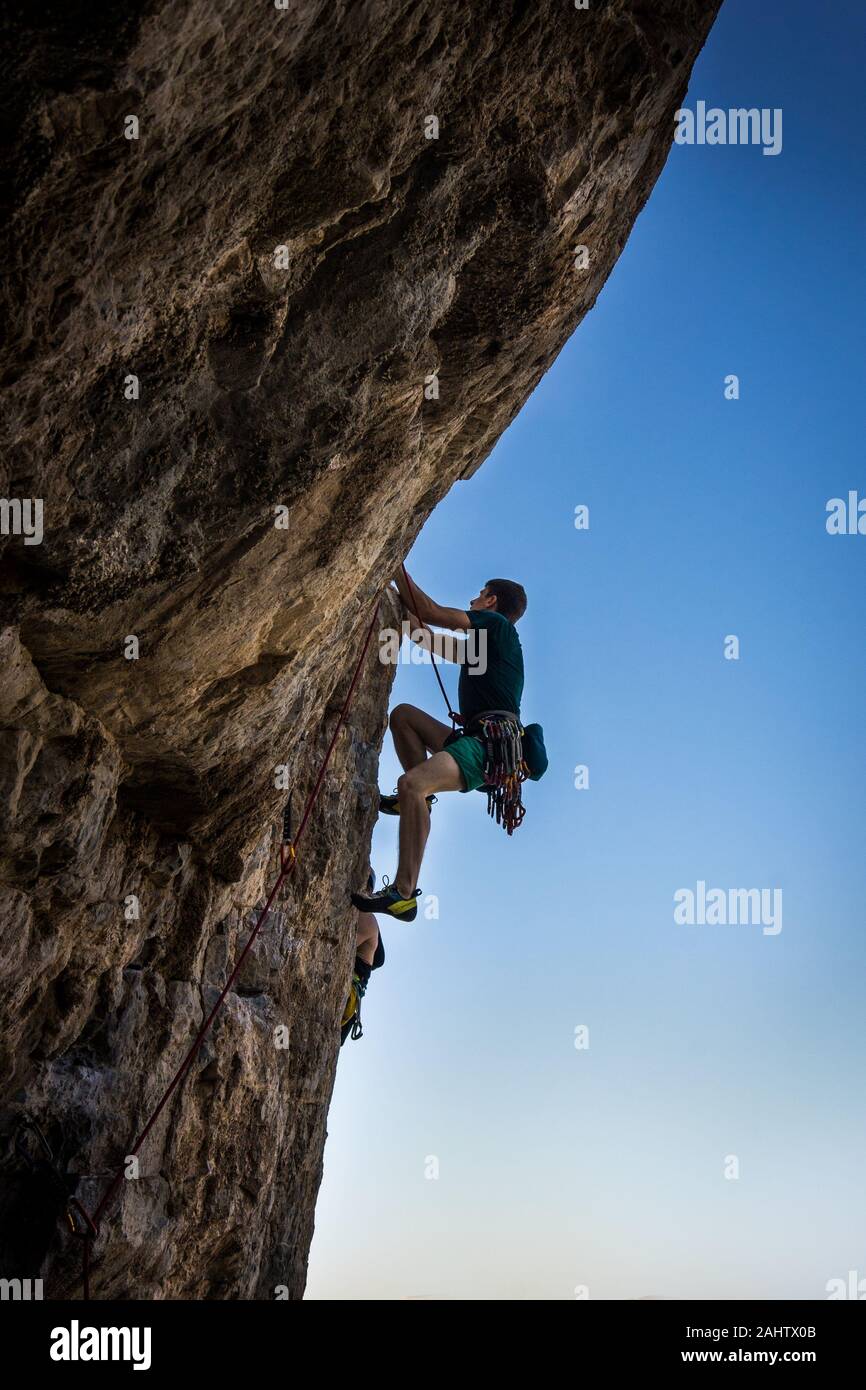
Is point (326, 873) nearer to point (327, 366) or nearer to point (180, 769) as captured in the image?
point (180, 769)

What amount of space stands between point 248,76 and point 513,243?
6.36 feet

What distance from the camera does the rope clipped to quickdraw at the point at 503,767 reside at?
25.3 ft

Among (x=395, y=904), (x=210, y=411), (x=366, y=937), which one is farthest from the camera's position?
(x=366, y=937)

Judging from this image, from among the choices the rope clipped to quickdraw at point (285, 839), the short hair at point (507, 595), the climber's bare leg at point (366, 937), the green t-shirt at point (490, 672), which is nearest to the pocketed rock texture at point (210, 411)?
the rope clipped to quickdraw at point (285, 839)

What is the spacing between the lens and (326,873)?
327 inches

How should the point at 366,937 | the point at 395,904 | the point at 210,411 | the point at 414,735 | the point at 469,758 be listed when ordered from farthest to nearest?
the point at 366,937
the point at 414,735
the point at 469,758
the point at 395,904
the point at 210,411

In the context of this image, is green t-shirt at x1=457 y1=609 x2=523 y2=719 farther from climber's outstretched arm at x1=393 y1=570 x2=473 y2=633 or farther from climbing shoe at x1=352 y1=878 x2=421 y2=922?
climbing shoe at x1=352 y1=878 x2=421 y2=922

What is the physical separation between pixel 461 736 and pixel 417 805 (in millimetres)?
748

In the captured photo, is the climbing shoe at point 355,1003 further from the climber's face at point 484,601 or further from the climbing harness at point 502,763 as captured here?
the climber's face at point 484,601

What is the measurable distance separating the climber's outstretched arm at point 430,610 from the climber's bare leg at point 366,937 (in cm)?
261

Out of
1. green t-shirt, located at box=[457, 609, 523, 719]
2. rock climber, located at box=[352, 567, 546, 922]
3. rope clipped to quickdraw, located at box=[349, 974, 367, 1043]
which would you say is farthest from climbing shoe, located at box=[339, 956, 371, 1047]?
green t-shirt, located at box=[457, 609, 523, 719]

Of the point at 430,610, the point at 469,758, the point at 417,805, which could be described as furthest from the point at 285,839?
the point at 430,610

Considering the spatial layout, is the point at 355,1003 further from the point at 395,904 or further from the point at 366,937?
the point at 395,904

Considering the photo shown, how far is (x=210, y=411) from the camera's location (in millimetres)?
4109
